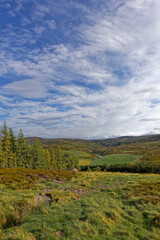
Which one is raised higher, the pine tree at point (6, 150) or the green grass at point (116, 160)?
the pine tree at point (6, 150)

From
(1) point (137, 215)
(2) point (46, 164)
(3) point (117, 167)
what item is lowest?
(3) point (117, 167)

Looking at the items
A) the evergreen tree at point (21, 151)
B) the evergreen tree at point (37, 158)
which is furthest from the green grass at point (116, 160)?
the evergreen tree at point (21, 151)

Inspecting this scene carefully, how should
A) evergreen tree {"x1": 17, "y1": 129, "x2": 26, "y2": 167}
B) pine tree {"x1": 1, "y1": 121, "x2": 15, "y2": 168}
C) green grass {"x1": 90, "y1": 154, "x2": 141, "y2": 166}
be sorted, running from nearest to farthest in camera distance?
pine tree {"x1": 1, "y1": 121, "x2": 15, "y2": 168} < evergreen tree {"x1": 17, "y1": 129, "x2": 26, "y2": 167} < green grass {"x1": 90, "y1": 154, "x2": 141, "y2": 166}

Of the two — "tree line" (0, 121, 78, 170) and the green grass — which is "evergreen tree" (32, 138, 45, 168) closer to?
"tree line" (0, 121, 78, 170)

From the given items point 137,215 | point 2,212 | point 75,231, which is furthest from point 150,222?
point 2,212

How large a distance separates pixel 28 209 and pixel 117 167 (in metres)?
82.6

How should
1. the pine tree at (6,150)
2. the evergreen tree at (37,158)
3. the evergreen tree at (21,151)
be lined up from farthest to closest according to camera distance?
the evergreen tree at (37,158)
the evergreen tree at (21,151)
the pine tree at (6,150)

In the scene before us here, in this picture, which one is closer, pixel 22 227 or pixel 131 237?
pixel 131 237

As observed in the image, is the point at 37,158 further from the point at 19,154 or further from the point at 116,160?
the point at 116,160

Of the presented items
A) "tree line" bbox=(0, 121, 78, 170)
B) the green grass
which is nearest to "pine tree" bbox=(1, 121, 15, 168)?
"tree line" bbox=(0, 121, 78, 170)

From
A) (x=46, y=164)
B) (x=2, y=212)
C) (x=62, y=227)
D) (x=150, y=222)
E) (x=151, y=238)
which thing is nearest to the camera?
(x=151, y=238)

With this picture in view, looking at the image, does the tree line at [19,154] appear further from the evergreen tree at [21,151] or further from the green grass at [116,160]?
the green grass at [116,160]

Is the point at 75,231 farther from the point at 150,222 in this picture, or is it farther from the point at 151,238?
the point at 150,222

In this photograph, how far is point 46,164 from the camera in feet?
178
